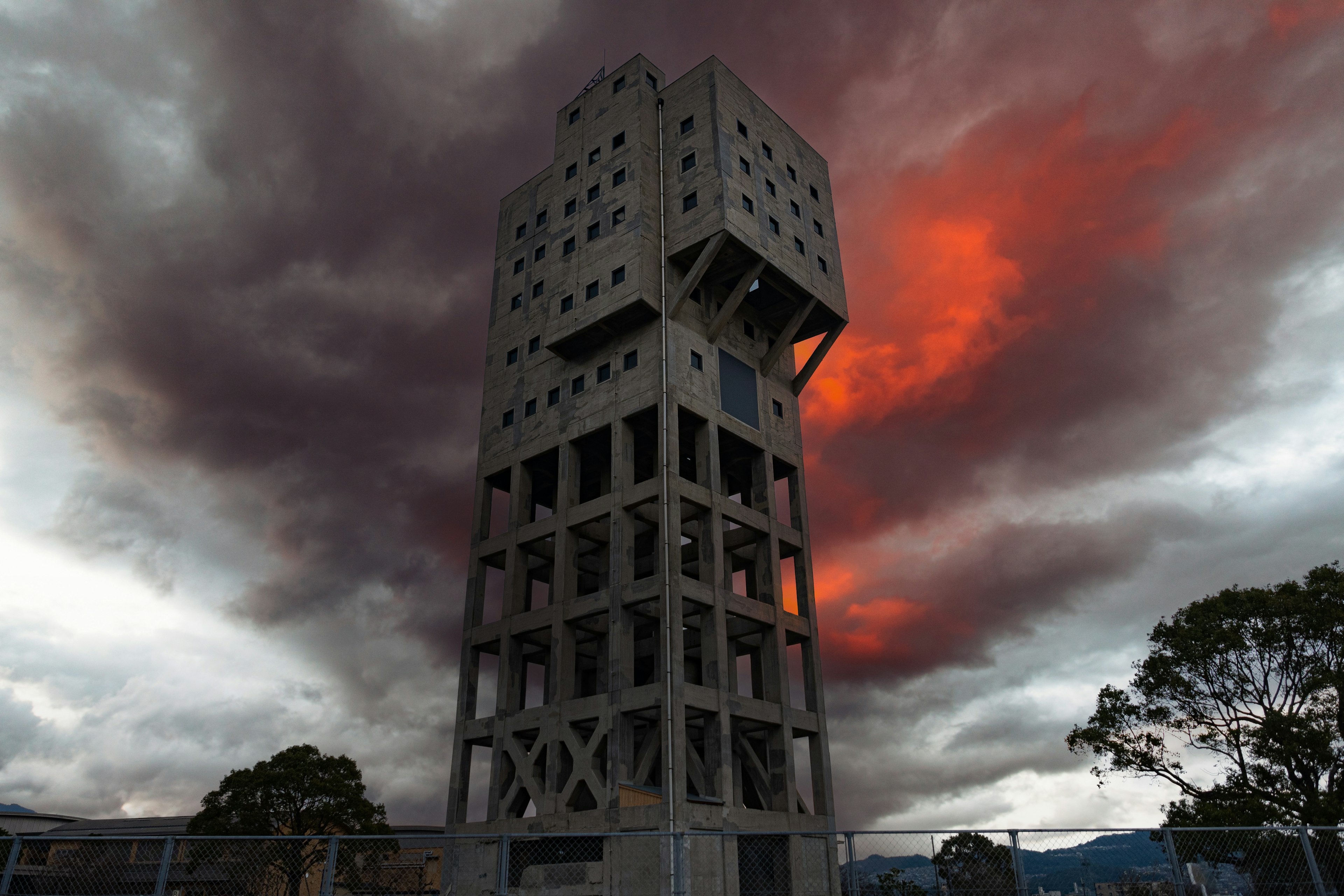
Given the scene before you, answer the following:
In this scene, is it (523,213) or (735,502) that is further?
(523,213)

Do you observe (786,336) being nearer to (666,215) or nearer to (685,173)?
(666,215)

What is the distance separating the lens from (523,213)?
5309cm

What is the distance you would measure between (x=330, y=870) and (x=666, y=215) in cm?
3612

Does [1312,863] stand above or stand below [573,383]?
below

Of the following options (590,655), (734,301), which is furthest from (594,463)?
(734,301)

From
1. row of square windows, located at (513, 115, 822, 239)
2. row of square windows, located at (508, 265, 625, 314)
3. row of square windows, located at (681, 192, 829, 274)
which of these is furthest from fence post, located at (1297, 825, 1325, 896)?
row of square windows, located at (513, 115, 822, 239)

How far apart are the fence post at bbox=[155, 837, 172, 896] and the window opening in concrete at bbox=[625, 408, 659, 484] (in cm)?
2503

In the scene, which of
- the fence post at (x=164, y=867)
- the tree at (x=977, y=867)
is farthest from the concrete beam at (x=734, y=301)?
the fence post at (x=164, y=867)

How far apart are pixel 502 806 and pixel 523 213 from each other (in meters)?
33.3

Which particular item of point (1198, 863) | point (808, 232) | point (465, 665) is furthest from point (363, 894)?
point (808, 232)

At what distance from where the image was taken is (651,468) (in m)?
46.4

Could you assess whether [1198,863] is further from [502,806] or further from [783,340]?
[783,340]

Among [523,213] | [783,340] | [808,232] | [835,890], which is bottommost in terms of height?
[835,890]

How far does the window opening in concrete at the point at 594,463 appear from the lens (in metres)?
43.9
